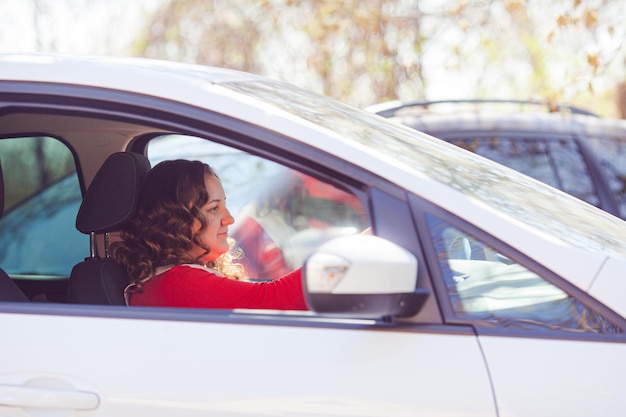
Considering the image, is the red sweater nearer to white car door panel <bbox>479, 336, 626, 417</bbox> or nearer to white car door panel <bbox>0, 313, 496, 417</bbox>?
white car door panel <bbox>0, 313, 496, 417</bbox>

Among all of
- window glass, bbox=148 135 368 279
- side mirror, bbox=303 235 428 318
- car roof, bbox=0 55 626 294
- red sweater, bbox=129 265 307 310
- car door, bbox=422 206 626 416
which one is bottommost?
window glass, bbox=148 135 368 279

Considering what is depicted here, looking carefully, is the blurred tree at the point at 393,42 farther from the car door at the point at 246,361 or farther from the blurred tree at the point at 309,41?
the car door at the point at 246,361

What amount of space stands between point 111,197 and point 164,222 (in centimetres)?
18

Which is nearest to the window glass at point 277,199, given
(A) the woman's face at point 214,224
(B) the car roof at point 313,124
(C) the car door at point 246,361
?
(A) the woman's face at point 214,224

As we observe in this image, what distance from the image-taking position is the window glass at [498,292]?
188 centimetres

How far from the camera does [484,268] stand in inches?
78.0

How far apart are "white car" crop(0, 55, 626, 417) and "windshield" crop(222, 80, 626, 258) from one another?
1 centimetres

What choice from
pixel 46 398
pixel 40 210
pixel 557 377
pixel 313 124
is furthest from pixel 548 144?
pixel 46 398

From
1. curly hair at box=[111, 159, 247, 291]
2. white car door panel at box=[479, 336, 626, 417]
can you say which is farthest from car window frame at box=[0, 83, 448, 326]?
curly hair at box=[111, 159, 247, 291]

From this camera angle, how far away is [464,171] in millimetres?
2250

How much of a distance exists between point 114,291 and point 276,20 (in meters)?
6.23

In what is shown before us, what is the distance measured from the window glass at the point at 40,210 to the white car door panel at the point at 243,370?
1814 mm

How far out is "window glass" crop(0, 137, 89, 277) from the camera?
13.0 ft

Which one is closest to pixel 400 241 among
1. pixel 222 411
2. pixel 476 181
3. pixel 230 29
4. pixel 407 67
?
pixel 476 181
